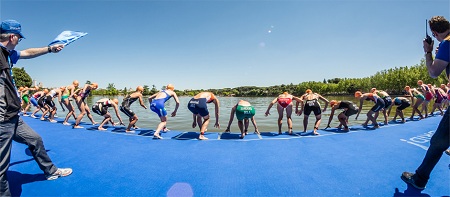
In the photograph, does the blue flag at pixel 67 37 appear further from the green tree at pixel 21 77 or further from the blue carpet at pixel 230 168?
the green tree at pixel 21 77

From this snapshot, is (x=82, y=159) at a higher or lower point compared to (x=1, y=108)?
lower

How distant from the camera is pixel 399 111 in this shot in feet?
29.7

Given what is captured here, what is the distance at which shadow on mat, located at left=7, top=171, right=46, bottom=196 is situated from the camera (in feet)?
8.60

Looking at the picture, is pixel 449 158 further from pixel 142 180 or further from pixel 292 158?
pixel 142 180

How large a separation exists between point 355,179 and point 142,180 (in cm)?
308

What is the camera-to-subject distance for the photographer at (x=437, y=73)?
2.26 meters

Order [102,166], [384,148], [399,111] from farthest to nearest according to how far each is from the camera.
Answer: [399,111] < [384,148] < [102,166]

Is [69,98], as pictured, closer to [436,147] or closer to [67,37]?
[67,37]

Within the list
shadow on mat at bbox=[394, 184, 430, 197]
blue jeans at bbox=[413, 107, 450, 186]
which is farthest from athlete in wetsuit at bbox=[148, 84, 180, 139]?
blue jeans at bbox=[413, 107, 450, 186]

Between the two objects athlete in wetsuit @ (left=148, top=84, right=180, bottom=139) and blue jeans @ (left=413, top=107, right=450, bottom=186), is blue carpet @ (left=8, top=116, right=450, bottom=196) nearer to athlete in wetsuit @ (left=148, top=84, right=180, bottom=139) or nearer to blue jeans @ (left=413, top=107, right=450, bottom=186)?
blue jeans @ (left=413, top=107, right=450, bottom=186)

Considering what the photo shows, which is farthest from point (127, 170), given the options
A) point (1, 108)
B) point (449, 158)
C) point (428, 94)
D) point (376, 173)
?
point (428, 94)

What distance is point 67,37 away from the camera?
11.3 ft

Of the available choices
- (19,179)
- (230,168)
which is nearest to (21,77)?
(19,179)

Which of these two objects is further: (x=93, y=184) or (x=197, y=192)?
(x=93, y=184)
